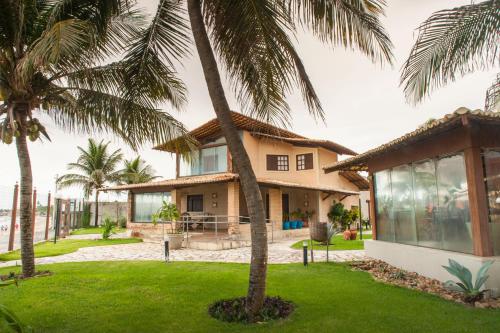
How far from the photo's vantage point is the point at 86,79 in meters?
7.11

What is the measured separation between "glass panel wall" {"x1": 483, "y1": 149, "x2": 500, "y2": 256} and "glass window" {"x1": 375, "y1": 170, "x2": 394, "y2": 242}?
2866 millimetres

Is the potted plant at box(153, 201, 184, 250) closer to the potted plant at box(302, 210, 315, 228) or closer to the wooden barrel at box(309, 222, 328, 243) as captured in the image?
the wooden barrel at box(309, 222, 328, 243)

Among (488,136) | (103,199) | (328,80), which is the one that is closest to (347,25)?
(328,80)

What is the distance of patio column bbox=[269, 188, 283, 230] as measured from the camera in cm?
1803

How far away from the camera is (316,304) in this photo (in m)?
5.25

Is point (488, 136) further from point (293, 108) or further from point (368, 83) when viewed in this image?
point (293, 108)

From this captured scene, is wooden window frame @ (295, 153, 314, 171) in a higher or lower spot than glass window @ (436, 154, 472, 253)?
higher

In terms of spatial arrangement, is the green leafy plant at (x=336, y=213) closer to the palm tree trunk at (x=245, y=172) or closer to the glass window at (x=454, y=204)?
the glass window at (x=454, y=204)

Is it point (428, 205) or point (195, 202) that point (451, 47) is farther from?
point (195, 202)

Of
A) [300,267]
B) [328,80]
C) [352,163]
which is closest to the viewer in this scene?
[328,80]

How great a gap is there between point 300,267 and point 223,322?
14.9ft

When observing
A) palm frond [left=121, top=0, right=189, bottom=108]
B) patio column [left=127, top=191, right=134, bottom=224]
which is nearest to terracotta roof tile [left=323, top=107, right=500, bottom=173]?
palm frond [left=121, top=0, right=189, bottom=108]

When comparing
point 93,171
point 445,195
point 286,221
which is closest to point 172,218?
point 286,221

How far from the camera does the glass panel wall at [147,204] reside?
19656mm
